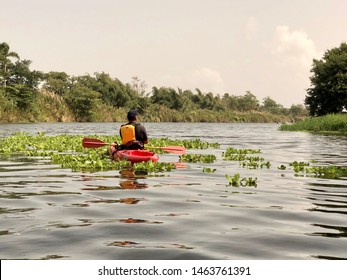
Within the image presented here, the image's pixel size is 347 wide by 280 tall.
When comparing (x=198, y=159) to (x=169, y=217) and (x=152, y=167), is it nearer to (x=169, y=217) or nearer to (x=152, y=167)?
(x=152, y=167)

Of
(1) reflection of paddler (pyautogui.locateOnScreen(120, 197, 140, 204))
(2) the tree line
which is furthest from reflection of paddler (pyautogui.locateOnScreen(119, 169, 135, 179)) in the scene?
(2) the tree line

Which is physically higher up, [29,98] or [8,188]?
[29,98]

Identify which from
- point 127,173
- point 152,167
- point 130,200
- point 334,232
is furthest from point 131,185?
point 334,232

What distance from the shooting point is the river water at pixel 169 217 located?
598 cm

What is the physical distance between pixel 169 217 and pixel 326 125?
144 feet

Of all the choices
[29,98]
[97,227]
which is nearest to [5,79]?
[29,98]

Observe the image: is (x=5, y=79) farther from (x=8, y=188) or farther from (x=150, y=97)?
(x=8, y=188)

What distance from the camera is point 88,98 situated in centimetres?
9156

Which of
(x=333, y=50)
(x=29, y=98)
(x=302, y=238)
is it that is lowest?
(x=302, y=238)

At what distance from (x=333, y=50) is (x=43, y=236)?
66101 mm

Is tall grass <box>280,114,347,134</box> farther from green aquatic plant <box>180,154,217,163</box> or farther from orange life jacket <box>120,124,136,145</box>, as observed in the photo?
orange life jacket <box>120,124,136,145</box>

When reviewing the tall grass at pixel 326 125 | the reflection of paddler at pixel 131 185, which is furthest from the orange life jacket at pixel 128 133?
the tall grass at pixel 326 125

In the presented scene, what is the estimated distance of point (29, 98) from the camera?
3007 inches

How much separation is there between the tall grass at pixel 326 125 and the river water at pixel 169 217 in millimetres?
35795
